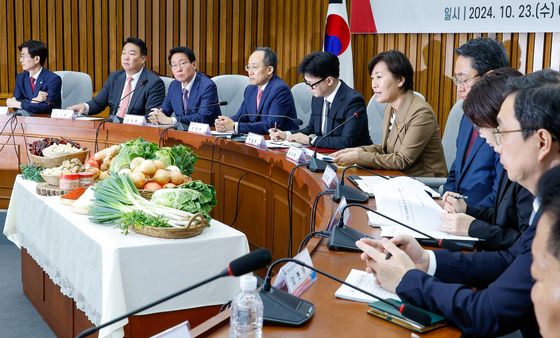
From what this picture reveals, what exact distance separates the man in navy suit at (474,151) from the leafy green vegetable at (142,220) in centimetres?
109

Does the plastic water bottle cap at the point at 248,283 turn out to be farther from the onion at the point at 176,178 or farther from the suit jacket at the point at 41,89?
the suit jacket at the point at 41,89

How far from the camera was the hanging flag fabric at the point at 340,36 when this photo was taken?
6.09 metres

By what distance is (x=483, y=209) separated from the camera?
7.56ft

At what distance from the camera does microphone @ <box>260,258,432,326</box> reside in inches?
54.8

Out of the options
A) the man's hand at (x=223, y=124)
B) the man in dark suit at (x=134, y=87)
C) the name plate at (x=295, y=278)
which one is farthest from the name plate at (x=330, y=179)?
the man in dark suit at (x=134, y=87)

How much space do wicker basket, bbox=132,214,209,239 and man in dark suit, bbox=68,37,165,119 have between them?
314 centimetres

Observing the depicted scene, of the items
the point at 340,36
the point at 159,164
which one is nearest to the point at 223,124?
the point at 159,164

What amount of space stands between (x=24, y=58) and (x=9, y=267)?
2.47 meters

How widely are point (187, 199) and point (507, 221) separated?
1168mm

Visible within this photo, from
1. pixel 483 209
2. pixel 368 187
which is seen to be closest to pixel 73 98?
pixel 368 187

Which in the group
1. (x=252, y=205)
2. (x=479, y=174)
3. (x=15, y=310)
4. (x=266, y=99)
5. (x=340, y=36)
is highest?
(x=340, y=36)

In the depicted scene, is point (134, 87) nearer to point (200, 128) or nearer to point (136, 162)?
point (200, 128)

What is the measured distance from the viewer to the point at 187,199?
266 centimetres

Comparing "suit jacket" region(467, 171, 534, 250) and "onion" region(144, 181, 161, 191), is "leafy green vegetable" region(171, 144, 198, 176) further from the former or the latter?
"suit jacket" region(467, 171, 534, 250)
